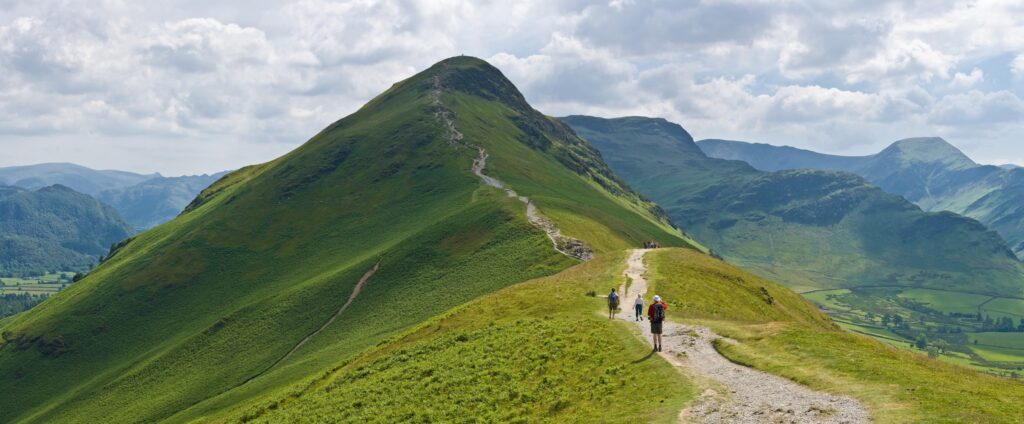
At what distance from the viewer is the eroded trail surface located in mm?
31734

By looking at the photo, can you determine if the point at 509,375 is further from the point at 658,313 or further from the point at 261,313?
the point at 261,313

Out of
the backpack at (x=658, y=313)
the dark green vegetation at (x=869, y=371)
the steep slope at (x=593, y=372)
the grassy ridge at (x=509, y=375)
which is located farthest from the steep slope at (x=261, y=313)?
the backpack at (x=658, y=313)

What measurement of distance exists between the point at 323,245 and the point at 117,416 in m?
82.6

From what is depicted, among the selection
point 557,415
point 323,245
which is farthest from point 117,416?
point 557,415

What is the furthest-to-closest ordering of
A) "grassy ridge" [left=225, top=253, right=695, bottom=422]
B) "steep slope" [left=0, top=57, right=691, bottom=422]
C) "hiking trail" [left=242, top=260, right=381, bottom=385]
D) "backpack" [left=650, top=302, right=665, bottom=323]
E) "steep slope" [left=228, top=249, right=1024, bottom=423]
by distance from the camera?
"hiking trail" [left=242, top=260, right=381, bottom=385] < "steep slope" [left=0, top=57, right=691, bottom=422] < "backpack" [left=650, top=302, right=665, bottom=323] < "grassy ridge" [left=225, top=253, right=695, bottom=422] < "steep slope" [left=228, top=249, right=1024, bottom=423]

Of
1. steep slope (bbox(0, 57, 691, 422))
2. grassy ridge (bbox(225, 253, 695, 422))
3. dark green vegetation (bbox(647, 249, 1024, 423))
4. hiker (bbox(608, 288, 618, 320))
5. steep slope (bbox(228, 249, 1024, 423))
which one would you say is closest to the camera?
dark green vegetation (bbox(647, 249, 1024, 423))

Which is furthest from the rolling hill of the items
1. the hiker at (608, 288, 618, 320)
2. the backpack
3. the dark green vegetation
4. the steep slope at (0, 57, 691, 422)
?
the backpack

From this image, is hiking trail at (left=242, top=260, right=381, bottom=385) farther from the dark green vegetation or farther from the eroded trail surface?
the eroded trail surface

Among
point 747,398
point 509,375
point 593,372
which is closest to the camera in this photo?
point 747,398

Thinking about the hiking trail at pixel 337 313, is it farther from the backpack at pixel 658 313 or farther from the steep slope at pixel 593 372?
the backpack at pixel 658 313

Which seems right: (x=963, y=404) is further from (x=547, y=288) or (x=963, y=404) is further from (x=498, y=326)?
(x=547, y=288)

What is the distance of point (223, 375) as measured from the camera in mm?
128625

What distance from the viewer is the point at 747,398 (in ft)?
115

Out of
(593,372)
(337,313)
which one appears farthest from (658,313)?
(337,313)
